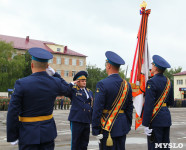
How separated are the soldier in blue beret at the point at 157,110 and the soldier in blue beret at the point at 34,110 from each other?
199cm

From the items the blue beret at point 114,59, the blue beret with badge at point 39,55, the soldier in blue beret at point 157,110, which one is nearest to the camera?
the blue beret with badge at point 39,55

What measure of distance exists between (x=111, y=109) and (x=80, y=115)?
1.59 metres

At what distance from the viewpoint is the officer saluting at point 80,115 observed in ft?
18.9

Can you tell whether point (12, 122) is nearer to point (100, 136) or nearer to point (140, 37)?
point (100, 136)

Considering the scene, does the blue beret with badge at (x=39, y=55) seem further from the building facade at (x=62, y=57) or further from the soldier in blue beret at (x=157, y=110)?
the building facade at (x=62, y=57)

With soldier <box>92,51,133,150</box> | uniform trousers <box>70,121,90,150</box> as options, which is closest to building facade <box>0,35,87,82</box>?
uniform trousers <box>70,121,90,150</box>

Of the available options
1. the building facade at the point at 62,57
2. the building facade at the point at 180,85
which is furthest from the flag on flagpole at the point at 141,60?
the building facade at the point at 180,85

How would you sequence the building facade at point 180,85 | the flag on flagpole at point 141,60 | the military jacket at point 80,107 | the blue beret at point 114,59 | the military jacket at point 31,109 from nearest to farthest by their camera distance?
the military jacket at point 31,109, the blue beret at point 114,59, the military jacket at point 80,107, the flag on flagpole at point 141,60, the building facade at point 180,85

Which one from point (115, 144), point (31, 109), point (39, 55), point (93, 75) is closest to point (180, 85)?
point (93, 75)

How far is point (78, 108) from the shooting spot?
6023 millimetres

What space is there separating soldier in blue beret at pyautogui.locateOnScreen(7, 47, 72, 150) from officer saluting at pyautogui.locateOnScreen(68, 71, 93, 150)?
189 cm

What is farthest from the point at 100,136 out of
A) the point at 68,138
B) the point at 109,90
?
the point at 68,138

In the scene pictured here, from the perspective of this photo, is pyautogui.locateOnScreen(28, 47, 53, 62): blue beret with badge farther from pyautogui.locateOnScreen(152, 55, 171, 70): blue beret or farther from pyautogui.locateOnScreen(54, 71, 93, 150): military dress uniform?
pyautogui.locateOnScreen(152, 55, 171, 70): blue beret

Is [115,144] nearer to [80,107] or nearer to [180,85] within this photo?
[80,107]
